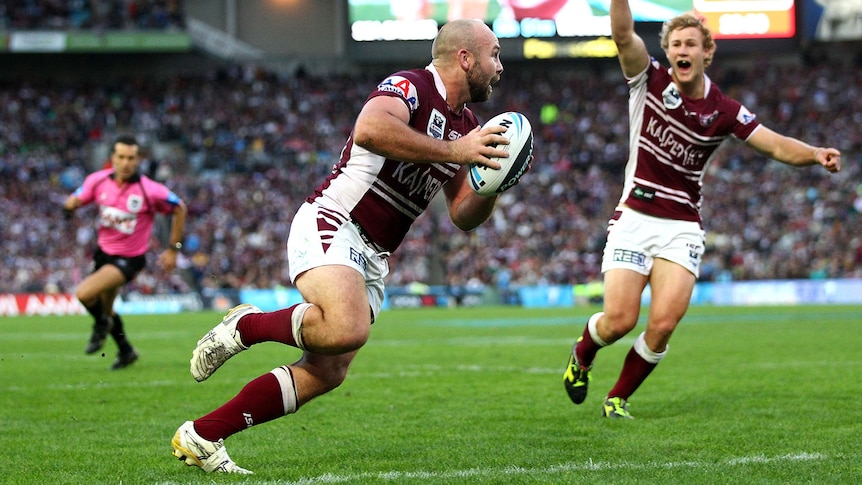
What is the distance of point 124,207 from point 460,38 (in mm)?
7172

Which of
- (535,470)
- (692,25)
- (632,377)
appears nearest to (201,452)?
(535,470)

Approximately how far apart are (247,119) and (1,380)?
102 feet

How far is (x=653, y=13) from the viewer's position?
3425cm

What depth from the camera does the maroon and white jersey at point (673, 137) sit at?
22.6 feet

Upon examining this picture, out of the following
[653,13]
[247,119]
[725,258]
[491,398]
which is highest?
[653,13]

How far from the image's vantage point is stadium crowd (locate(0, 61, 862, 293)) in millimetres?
32062

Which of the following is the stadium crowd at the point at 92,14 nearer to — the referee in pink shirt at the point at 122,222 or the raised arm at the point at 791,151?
the referee in pink shirt at the point at 122,222

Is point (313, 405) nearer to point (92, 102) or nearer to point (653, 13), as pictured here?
point (653, 13)

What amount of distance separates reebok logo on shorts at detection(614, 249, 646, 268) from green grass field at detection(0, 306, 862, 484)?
40.9 inches

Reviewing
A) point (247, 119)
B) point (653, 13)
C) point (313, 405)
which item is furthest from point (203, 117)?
point (313, 405)

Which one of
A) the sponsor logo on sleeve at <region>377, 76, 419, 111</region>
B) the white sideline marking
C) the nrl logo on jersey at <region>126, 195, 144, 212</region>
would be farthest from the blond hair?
the nrl logo on jersey at <region>126, 195, 144, 212</region>

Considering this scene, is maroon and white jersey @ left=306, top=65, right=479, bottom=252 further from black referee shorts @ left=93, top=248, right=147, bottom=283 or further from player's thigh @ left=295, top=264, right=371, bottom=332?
black referee shorts @ left=93, top=248, right=147, bottom=283

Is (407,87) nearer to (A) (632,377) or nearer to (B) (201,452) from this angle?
(B) (201,452)

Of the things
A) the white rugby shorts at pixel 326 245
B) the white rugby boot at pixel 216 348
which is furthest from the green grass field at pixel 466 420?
the white rugby shorts at pixel 326 245
